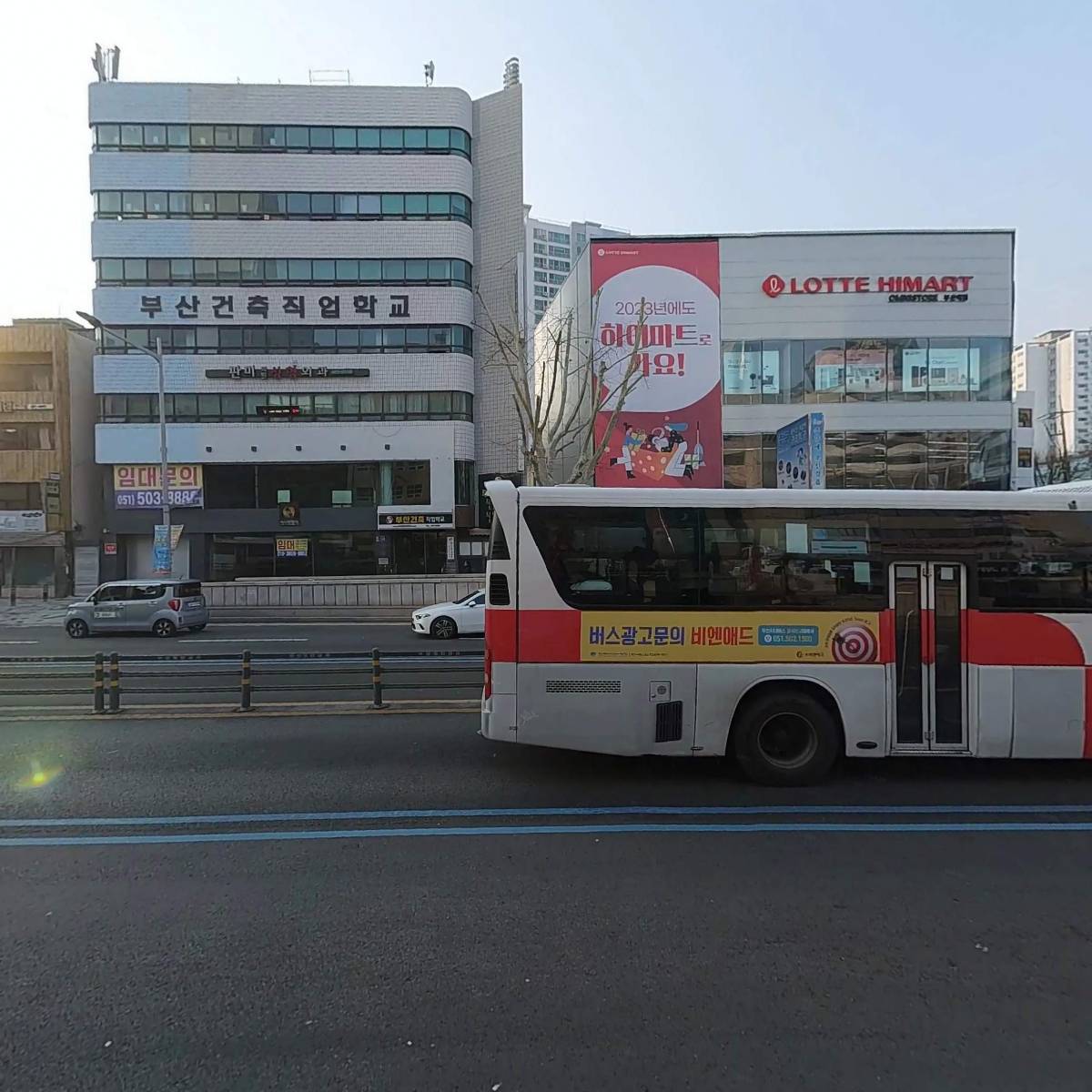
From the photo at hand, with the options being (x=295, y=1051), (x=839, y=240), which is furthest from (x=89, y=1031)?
(x=839, y=240)

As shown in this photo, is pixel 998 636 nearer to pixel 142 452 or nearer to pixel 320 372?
pixel 320 372

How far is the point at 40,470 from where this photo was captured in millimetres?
37281

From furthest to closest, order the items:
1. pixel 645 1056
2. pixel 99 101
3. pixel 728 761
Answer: pixel 99 101 → pixel 728 761 → pixel 645 1056

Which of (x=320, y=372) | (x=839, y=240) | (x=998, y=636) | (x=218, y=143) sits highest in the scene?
(x=218, y=143)

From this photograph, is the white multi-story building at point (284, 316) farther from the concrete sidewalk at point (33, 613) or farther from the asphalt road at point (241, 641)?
the asphalt road at point (241, 641)

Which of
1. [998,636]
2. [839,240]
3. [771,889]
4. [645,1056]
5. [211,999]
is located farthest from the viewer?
[839,240]

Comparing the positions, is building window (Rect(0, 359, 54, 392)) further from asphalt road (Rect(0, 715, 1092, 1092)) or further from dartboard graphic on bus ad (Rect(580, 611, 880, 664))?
dartboard graphic on bus ad (Rect(580, 611, 880, 664))

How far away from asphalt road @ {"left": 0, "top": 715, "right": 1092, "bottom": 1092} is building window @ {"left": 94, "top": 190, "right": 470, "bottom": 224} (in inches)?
1410

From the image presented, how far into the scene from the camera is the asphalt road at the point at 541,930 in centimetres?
300

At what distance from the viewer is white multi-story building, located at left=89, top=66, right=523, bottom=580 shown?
36906 mm

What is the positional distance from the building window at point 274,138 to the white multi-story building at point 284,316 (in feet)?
0.29

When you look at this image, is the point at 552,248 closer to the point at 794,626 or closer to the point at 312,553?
the point at 312,553

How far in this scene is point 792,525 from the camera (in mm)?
6453

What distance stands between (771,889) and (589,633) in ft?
8.29
